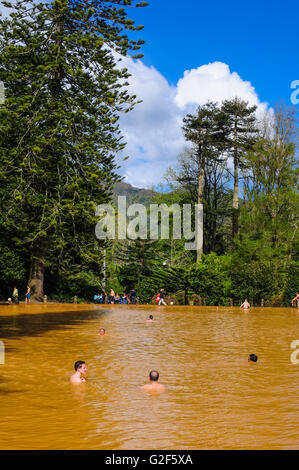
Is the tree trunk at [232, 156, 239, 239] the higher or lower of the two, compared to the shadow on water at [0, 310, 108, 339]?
higher

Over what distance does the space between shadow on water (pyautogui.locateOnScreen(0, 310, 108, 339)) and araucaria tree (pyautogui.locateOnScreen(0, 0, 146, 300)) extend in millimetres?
6111

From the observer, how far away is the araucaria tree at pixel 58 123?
3228 centimetres

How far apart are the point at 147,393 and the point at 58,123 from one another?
2475 centimetres

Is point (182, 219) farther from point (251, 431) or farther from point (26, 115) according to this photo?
point (251, 431)

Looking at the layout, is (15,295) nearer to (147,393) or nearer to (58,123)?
(58,123)

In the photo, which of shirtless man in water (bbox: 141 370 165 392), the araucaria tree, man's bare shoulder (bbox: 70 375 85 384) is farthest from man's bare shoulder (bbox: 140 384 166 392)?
the araucaria tree

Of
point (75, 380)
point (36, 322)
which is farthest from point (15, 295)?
point (75, 380)

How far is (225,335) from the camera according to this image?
69.4 ft

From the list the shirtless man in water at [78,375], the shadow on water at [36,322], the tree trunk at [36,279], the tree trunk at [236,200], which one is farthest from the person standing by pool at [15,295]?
the tree trunk at [236,200]

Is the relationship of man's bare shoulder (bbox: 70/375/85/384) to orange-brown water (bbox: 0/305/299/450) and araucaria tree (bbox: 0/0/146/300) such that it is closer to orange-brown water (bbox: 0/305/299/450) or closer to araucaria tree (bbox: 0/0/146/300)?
orange-brown water (bbox: 0/305/299/450)

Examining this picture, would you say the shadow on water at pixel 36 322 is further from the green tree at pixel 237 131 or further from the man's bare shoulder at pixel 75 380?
the green tree at pixel 237 131

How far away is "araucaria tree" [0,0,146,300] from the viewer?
32.3 metres

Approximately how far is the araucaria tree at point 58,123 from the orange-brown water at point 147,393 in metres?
12.8

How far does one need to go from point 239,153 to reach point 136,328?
33364 millimetres
